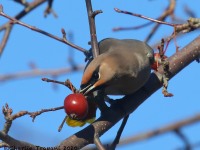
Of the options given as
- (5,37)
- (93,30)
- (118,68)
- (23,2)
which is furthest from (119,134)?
(23,2)

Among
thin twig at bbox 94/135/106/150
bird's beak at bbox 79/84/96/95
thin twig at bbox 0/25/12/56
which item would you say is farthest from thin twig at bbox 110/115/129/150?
thin twig at bbox 0/25/12/56

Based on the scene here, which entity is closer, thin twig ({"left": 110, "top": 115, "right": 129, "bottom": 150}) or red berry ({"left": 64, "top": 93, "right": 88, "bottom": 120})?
red berry ({"left": 64, "top": 93, "right": 88, "bottom": 120})

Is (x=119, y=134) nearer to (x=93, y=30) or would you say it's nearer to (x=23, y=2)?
(x=93, y=30)

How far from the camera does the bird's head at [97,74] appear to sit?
246 cm

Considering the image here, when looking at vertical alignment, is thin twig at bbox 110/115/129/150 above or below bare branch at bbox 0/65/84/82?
below

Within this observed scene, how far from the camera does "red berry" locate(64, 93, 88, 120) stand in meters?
2.27

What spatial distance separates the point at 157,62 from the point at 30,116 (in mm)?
959

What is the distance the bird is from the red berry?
11 centimetres

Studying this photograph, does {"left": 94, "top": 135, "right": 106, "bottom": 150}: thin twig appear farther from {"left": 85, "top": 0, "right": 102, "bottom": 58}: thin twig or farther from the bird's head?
{"left": 85, "top": 0, "right": 102, "bottom": 58}: thin twig

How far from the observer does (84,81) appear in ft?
8.05

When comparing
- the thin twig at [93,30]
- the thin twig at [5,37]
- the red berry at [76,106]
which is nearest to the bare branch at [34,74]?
the thin twig at [5,37]

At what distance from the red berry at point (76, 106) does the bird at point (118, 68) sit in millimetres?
106

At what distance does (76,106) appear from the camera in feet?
7.43

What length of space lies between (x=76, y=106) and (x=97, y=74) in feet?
1.12
